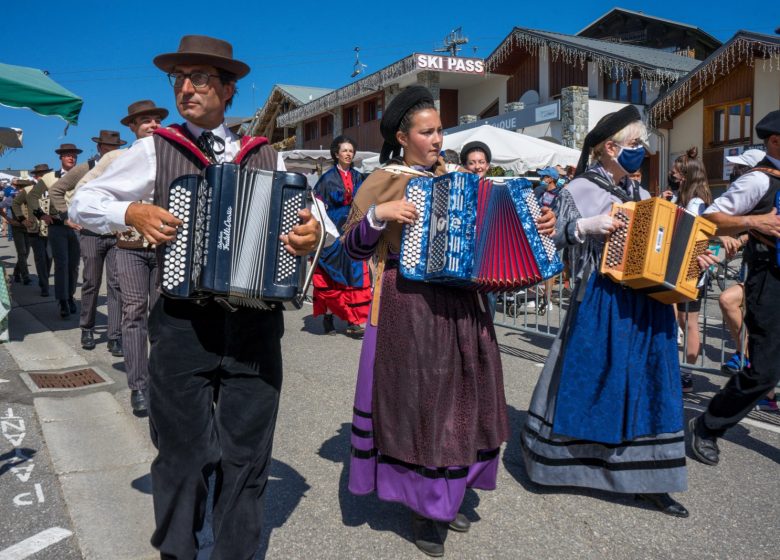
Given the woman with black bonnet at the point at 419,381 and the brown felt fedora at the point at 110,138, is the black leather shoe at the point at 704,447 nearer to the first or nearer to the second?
the woman with black bonnet at the point at 419,381

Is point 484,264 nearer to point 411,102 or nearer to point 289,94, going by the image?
point 411,102

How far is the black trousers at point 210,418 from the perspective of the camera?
8.05ft

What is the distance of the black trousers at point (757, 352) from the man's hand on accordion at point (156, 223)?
3176 millimetres

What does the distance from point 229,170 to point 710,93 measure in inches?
804

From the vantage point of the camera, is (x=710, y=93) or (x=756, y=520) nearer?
(x=756, y=520)

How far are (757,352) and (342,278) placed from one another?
447 centimetres

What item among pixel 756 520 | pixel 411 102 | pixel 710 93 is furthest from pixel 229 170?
pixel 710 93

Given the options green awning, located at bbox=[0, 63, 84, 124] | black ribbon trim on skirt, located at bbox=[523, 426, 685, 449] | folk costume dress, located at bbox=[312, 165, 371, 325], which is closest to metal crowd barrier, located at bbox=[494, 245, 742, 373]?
folk costume dress, located at bbox=[312, 165, 371, 325]

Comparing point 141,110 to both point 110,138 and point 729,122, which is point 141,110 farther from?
point 729,122

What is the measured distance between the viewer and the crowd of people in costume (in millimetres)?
2463

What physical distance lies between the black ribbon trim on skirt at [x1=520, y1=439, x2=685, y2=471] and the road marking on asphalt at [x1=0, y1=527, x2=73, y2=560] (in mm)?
2222

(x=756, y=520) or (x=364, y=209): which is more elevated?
(x=364, y=209)

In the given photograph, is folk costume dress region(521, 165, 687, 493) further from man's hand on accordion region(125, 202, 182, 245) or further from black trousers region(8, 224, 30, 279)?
black trousers region(8, 224, 30, 279)

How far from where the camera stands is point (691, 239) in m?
3.42
